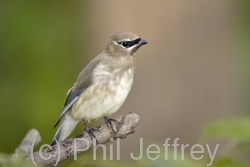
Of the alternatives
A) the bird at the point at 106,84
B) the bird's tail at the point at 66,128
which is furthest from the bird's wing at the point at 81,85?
the bird's tail at the point at 66,128

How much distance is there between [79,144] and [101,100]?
0.56 metres

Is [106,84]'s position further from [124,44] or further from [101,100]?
[124,44]

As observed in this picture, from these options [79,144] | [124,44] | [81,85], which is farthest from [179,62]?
[79,144]

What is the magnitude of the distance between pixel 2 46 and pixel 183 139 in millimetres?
2793

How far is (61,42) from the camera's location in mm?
6949

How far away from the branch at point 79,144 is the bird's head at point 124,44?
0.47 meters

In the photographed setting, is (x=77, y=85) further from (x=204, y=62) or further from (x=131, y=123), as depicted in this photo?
(x=204, y=62)

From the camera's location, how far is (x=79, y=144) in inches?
102

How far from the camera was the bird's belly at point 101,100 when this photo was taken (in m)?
3.09

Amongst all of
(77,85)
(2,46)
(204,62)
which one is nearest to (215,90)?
(204,62)

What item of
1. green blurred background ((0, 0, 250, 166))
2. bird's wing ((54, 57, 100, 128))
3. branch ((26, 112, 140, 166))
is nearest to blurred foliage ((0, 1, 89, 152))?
green blurred background ((0, 0, 250, 166))

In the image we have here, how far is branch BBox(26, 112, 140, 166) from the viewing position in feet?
7.92

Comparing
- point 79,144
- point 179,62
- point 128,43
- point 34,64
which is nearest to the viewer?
point 79,144

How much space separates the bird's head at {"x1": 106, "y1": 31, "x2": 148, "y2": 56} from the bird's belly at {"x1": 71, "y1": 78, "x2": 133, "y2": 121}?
0.17 metres
